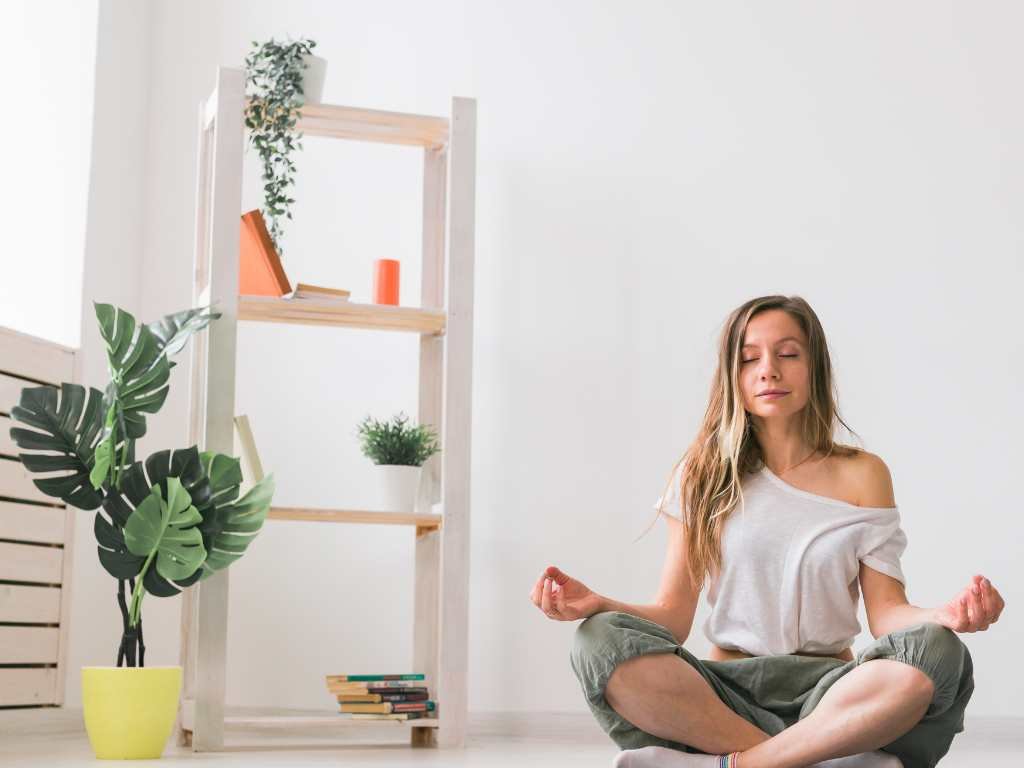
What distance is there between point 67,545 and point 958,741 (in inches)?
80.9

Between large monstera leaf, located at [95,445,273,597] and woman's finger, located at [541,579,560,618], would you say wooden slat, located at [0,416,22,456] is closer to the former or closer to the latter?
large monstera leaf, located at [95,445,273,597]

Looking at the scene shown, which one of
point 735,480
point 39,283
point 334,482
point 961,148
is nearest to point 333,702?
point 334,482

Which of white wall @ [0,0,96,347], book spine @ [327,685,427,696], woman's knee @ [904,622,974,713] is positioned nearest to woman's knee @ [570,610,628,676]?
woman's knee @ [904,622,974,713]

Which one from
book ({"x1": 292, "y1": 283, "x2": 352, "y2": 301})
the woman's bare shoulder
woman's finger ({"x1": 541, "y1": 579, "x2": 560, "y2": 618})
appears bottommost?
woman's finger ({"x1": 541, "y1": 579, "x2": 560, "y2": 618})

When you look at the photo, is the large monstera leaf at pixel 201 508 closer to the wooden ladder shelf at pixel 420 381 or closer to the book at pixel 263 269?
the wooden ladder shelf at pixel 420 381

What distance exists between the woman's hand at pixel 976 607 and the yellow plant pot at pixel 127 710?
150 cm

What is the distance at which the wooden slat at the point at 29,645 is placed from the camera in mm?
2744

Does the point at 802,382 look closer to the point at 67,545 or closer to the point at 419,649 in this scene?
the point at 419,649

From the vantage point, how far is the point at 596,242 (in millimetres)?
3131

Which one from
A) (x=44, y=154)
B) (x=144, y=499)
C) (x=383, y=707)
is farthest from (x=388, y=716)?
(x=44, y=154)

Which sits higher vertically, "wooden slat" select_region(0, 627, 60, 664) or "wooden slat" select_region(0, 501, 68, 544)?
"wooden slat" select_region(0, 501, 68, 544)

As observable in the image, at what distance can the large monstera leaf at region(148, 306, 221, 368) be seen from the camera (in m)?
2.48

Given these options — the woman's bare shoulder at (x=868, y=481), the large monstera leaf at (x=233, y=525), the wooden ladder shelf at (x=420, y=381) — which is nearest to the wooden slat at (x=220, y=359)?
the wooden ladder shelf at (x=420, y=381)

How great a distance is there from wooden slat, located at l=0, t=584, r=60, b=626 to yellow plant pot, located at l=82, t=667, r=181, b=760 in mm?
456
